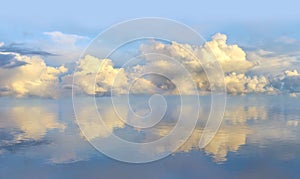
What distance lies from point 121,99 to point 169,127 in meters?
5.67

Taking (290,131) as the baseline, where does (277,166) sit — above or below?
below

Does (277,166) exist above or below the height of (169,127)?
below

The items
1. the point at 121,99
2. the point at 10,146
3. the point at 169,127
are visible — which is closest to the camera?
the point at 121,99

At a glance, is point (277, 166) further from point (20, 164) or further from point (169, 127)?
point (20, 164)

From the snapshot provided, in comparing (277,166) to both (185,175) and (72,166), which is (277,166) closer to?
(185,175)

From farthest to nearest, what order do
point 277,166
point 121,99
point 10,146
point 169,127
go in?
1. point 10,146
2. point 277,166
3. point 169,127
4. point 121,99

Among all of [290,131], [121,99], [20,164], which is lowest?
[20,164]

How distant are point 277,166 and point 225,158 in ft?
12.1

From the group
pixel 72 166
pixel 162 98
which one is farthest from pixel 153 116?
pixel 72 166

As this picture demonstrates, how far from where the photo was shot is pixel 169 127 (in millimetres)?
23031

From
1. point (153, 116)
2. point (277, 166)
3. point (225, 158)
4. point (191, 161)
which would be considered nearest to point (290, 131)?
point (277, 166)

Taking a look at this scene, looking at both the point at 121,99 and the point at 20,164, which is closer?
the point at 121,99

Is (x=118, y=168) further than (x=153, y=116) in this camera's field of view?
Yes

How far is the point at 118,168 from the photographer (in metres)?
24.2
